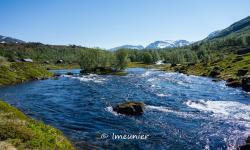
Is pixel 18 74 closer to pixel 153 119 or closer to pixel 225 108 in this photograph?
pixel 153 119

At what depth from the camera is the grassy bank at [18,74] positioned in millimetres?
Answer: 114900

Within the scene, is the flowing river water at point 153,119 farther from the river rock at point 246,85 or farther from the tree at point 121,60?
the tree at point 121,60

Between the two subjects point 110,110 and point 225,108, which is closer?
point 110,110

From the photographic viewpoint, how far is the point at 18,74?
12838 centimetres

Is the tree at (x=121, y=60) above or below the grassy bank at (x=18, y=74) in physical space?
above

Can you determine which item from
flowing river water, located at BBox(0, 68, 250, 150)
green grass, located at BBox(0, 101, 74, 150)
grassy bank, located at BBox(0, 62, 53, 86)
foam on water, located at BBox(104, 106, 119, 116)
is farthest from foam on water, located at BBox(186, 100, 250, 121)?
grassy bank, located at BBox(0, 62, 53, 86)

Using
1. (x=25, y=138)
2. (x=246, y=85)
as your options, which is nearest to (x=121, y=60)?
(x=246, y=85)

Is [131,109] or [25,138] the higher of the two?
[25,138]

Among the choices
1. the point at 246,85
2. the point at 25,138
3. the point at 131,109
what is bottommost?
the point at 131,109

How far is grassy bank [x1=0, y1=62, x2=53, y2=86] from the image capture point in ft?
377

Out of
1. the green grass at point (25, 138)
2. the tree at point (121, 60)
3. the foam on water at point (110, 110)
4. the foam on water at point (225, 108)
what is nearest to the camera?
the green grass at point (25, 138)

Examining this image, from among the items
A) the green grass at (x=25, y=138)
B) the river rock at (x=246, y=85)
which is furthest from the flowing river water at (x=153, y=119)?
the river rock at (x=246, y=85)

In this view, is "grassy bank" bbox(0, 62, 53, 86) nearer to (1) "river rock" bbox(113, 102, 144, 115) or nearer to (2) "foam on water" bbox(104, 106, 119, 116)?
(2) "foam on water" bbox(104, 106, 119, 116)

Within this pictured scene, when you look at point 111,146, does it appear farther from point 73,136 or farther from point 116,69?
point 116,69
